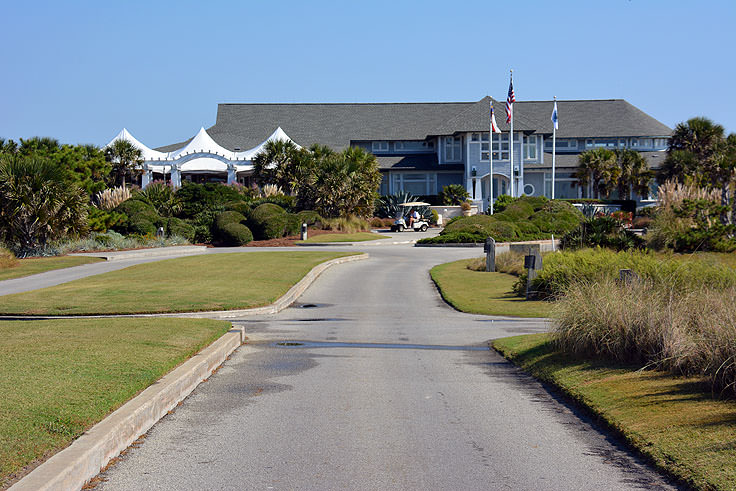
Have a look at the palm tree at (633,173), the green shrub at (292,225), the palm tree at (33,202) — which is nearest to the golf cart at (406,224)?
the green shrub at (292,225)

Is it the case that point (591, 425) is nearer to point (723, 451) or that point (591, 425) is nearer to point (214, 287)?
point (723, 451)

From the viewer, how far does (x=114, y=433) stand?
6.72 meters

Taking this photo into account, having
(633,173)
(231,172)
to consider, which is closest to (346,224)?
(231,172)

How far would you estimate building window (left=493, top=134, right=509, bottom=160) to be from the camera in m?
70.1

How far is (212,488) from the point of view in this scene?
5898mm

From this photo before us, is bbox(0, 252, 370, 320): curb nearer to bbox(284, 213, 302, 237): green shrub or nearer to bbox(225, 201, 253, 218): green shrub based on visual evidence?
bbox(284, 213, 302, 237): green shrub

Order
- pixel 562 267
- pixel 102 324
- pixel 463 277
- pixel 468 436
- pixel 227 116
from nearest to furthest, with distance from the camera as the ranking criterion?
pixel 468 436 → pixel 102 324 → pixel 562 267 → pixel 463 277 → pixel 227 116

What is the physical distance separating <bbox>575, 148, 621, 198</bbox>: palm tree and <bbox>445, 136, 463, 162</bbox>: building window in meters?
11.0

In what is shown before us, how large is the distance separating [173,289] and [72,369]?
1296 centimetres

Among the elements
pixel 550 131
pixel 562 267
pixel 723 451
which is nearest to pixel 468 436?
pixel 723 451

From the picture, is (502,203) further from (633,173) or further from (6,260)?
(6,260)

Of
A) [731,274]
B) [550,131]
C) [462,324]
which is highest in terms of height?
[550,131]

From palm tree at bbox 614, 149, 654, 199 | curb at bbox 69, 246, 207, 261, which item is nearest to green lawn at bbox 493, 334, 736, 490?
curb at bbox 69, 246, 207, 261

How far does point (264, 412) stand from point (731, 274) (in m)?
11.0
